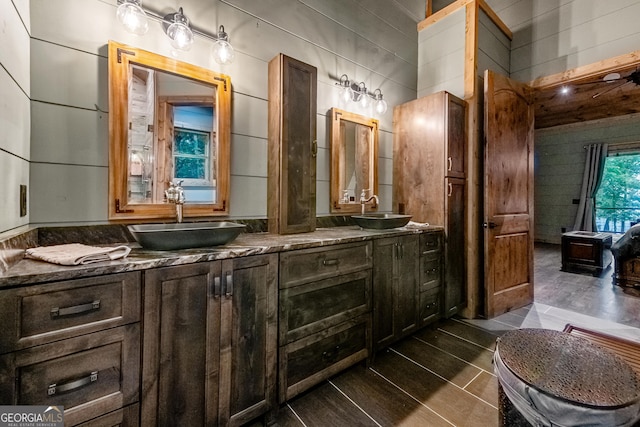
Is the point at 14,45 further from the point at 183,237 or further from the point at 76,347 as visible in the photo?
the point at 76,347

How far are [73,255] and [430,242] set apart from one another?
2320 mm

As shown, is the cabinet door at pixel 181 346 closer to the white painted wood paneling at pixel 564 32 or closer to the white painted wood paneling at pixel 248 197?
the white painted wood paneling at pixel 248 197

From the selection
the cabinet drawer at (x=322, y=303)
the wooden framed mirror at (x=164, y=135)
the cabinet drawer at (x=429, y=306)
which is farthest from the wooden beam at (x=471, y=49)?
the wooden framed mirror at (x=164, y=135)

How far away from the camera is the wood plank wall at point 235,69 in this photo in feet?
4.33

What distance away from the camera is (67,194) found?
1366 mm

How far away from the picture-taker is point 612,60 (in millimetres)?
2500

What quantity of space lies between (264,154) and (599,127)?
27.7 feet

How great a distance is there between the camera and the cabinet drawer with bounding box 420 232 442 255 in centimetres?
231

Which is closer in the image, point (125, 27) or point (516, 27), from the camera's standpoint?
point (125, 27)

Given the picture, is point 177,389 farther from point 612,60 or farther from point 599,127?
point 599,127

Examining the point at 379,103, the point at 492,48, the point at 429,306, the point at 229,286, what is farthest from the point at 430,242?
the point at 492,48

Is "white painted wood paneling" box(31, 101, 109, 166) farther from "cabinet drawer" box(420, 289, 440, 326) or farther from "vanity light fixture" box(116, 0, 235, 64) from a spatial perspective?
"cabinet drawer" box(420, 289, 440, 326)

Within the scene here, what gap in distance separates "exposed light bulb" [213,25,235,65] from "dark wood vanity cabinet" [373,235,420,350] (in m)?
1.56

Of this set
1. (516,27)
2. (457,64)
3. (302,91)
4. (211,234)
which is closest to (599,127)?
(516,27)
